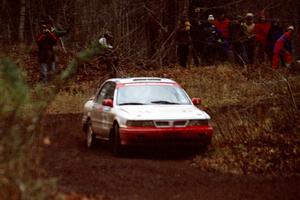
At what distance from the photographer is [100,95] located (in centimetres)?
1852

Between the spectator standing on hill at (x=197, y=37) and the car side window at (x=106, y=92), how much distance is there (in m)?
14.7

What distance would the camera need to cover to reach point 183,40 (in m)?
31.6

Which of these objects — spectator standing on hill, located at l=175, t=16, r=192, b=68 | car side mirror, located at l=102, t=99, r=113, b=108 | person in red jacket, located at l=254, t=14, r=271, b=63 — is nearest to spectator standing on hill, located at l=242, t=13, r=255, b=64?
person in red jacket, located at l=254, t=14, r=271, b=63

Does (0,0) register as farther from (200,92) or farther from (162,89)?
(162,89)

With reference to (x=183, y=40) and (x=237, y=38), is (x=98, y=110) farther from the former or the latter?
(x=183, y=40)

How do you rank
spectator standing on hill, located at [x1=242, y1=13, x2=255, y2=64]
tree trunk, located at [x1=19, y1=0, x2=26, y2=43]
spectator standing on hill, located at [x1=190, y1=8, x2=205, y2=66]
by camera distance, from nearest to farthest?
1. spectator standing on hill, located at [x1=242, y1=13, x2=255, y2=64]
2. spectator standing on hill, located at [x1=190, y1=8, x2=205, y2=66]
3. tree trunk, located at [x1=19, y1=0, x2=26, y2=43]

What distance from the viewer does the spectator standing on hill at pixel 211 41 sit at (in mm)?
31344

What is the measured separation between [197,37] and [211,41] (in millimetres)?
1299

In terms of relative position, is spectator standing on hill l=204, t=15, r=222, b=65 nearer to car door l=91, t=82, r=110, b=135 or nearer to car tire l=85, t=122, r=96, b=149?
car door l=91, t=82, r=110, b=135

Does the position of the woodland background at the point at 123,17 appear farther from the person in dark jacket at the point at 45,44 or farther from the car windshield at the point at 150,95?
the car windshield at the point at 150,95

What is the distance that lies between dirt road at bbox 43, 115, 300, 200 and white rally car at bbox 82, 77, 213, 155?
1.41 ft

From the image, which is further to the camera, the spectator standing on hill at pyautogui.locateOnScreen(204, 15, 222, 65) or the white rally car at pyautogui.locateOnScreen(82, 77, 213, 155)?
the spectator standing on hill at pyautogui.locateOnScreen(204, 15, 222, 65)

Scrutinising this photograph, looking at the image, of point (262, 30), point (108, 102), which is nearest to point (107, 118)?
point (108, 102)

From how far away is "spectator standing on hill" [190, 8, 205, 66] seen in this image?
3316cm
